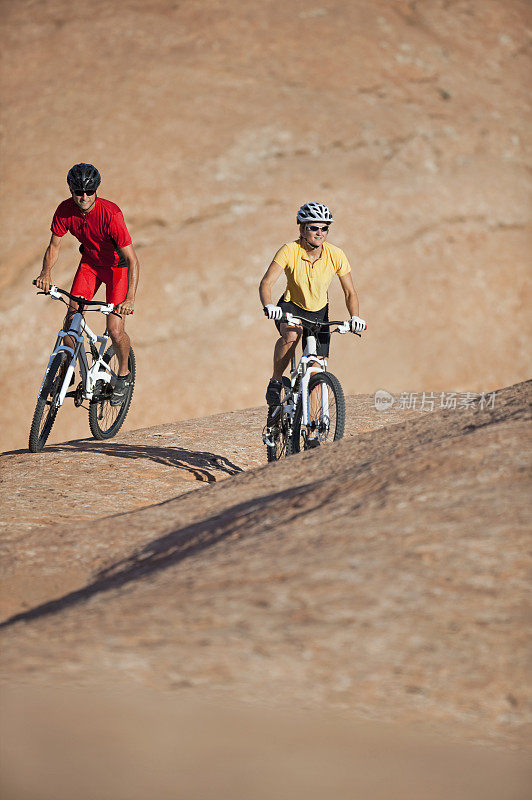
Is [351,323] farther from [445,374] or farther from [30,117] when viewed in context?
[30,117]

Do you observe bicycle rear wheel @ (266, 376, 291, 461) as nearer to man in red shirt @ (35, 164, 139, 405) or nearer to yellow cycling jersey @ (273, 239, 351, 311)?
yellow cycling jersey @ (273, 239, 351, 311)

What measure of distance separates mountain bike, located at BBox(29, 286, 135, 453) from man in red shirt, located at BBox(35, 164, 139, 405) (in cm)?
14

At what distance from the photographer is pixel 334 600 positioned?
290cm

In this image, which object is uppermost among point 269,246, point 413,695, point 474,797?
point 269,246

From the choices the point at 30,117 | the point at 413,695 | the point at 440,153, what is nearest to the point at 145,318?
the point at 30,117

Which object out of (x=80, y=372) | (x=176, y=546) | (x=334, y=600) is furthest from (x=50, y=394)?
(x=334, y=600)

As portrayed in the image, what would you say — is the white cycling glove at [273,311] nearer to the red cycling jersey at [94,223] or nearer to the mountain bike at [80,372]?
the red cycling jersey at [94,223]

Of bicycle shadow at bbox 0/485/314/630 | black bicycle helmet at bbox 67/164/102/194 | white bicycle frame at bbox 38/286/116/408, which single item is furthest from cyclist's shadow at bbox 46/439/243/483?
bicycle shadow at bbox 0/485/314/630

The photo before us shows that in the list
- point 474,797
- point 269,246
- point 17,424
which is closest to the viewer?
point 474,797

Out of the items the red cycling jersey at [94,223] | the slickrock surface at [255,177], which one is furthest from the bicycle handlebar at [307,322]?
the slickrock surface at [255,177]

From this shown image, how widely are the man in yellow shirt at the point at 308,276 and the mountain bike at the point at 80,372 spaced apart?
1.86 metres

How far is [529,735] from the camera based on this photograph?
2412 mm

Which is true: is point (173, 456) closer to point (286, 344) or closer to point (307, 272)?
point (286, 344)

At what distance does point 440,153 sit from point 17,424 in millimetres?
9762
